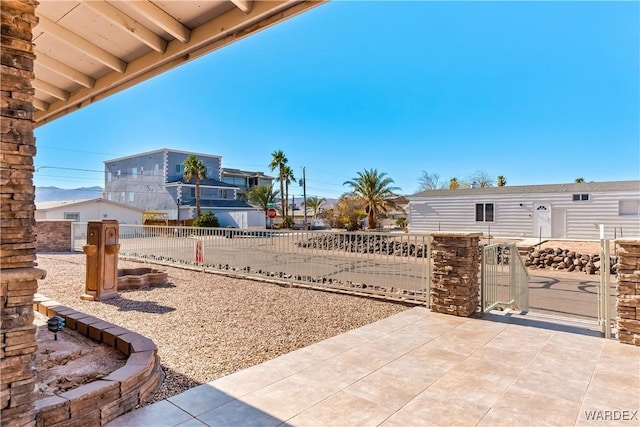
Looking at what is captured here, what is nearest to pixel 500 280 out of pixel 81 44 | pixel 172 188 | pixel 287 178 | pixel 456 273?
pixel 456 273

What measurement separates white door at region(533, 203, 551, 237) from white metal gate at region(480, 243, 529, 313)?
15.3m

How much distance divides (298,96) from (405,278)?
18.8 m

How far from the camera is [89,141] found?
4584 cm

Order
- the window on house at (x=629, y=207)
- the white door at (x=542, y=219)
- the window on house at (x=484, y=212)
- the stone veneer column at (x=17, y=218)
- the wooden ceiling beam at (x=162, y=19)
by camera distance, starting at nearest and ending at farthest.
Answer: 1. the stone veneer column at (x=17, y=218)
2. the wooden ceiling beam at (x=162, y=19)
3. the window on house at (x=629, y=207)
4. the white door at (x=542, y=219)
5. the window on house at (x=484, y=212)

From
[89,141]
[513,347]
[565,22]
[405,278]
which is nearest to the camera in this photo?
[513,347]

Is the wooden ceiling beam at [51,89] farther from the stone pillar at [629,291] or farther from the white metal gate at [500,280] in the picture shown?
the stone pillar at [629,291]

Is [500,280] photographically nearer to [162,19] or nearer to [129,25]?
[162,19]

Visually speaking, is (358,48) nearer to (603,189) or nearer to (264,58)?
(264,58)

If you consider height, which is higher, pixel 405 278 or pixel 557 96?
pixel 557 96

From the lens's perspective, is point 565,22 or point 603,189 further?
point 603,189

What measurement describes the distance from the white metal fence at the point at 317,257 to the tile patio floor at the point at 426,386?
1.93 metres

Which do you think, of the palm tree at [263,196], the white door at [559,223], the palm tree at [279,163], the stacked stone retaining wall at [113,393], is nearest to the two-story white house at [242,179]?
the palm tree at [263,196]

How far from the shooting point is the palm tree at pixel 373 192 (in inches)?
1019

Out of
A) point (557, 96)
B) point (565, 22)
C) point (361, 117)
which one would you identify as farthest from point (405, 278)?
point (361, 117)
